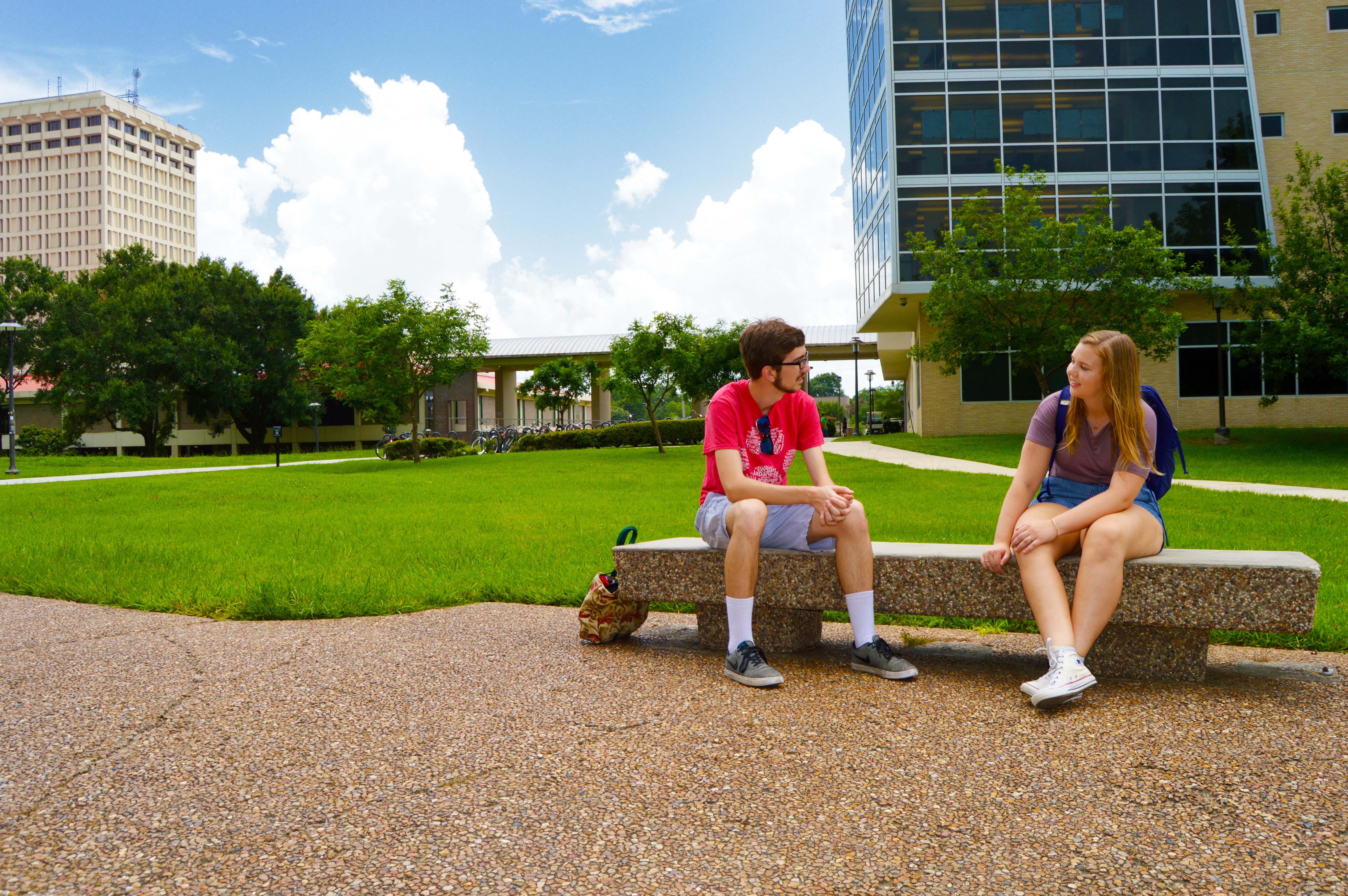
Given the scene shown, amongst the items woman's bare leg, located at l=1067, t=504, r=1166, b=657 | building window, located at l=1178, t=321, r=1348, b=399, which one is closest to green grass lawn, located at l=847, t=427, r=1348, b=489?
building window, located at l=1178, t=321, r=1348, b=399

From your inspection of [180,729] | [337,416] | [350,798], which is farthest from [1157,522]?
[337,416]

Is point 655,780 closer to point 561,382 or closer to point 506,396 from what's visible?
point 561,382

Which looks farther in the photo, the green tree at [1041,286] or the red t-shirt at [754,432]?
the green tree at [1041,286]

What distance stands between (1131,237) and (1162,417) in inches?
859

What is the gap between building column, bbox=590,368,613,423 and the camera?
54844 millimetres

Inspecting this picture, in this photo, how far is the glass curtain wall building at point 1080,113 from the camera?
27.5 meters

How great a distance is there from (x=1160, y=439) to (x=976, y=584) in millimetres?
930

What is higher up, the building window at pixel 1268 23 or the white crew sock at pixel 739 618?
the building window at pixel 1268 23

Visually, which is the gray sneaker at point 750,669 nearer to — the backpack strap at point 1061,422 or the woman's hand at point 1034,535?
the woman's hand at point 1034,535

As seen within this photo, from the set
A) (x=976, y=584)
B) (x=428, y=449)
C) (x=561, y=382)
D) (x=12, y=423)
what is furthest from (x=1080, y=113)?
(x=561, y=382)

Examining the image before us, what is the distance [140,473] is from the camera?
23844 millimetres

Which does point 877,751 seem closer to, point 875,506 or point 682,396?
point 875,506

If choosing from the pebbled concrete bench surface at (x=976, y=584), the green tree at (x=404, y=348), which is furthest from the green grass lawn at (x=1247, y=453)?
the green tree at (x=404, y=348)

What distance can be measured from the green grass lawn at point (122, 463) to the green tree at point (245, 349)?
567 cm
